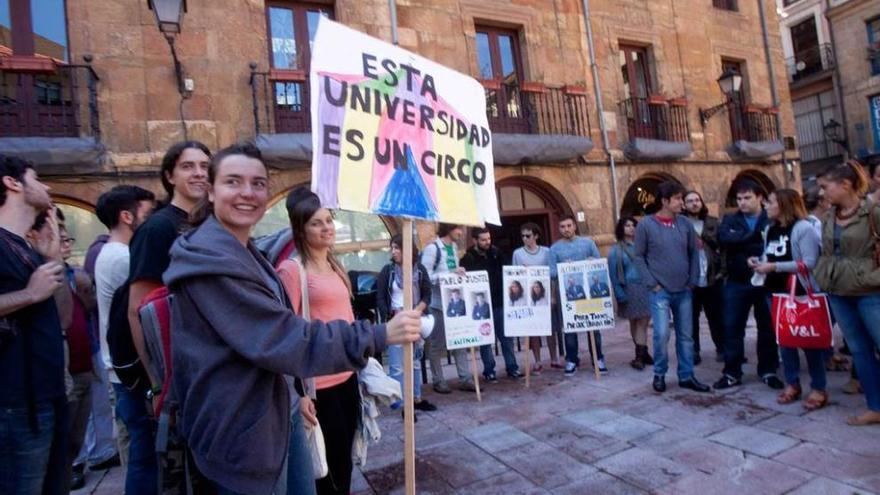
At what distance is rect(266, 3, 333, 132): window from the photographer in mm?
7578

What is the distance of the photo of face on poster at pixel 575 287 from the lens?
540 centimetres

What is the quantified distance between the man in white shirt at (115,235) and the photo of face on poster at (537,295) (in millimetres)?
3788

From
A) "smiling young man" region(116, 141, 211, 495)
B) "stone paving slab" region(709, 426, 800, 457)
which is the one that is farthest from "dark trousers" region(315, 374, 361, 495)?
"stone paving slab" region(709, 426, 800, 457)

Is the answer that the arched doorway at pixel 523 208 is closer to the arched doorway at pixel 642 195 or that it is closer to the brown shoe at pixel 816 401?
the arched doorway at pixel 642 195

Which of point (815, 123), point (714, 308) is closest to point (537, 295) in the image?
point (714, 308)

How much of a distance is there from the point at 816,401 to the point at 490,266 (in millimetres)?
3221

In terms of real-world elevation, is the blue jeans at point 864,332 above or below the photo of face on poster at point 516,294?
below

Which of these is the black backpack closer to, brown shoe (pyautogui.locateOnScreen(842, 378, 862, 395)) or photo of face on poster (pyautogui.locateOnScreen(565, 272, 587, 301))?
photo of face on poster (pyautogui.locateOnScreen(565, 272, 587, 301))

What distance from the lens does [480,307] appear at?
5188 millimetres

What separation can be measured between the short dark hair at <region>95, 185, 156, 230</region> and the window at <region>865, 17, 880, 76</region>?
23763 mm

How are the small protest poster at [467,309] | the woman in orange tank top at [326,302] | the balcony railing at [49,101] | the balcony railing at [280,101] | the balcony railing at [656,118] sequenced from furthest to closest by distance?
1. the balcony railing at [656,118]
2. the balcony railing at [280,101]
3. the balcony railing at [49,101]
4. the small protest poster at [467,309]
5. the woman in orange tank top at [326,302]

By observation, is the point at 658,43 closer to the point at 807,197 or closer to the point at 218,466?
the point at 807,197

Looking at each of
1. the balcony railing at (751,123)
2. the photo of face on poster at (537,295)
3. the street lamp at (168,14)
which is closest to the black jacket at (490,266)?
the photo of face on poster at (537,295)

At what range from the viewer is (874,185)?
15.8ft
